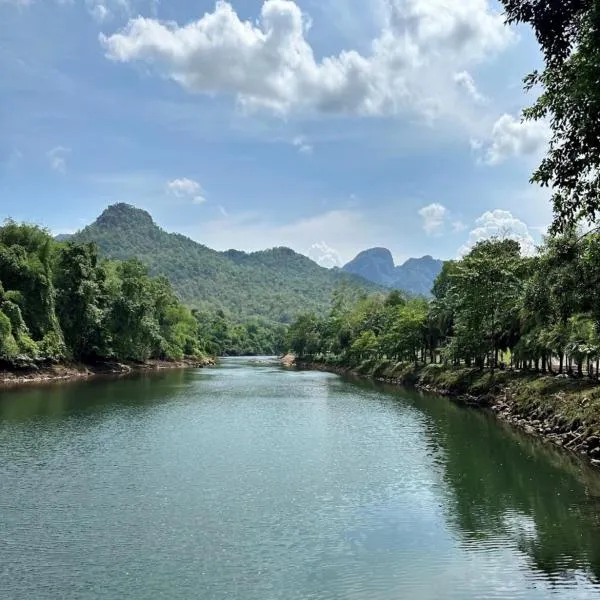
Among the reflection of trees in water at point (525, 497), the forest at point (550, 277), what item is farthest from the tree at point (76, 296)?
the reflection of trees in water at point (525, 497)

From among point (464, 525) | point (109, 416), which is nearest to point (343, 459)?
Result: point (464, 525)

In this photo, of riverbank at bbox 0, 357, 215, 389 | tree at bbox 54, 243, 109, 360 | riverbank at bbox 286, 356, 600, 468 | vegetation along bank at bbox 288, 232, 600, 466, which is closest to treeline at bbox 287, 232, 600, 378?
vegetation along bank at bbox 288, 232, 600, 466

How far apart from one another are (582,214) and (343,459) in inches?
746

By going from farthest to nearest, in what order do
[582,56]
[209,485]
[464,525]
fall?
[209,485] < [464,525] < [582,56]

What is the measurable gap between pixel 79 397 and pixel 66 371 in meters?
28.0

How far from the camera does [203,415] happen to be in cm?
4778

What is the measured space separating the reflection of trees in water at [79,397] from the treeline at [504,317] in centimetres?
3239

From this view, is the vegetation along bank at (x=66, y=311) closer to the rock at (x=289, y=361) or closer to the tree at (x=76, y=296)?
the tree at (x=76, y=296)

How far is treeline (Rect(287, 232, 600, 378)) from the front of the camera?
21.1 metres

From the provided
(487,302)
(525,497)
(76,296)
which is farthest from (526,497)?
(76,296)

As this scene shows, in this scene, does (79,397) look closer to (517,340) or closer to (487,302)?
(487,302)

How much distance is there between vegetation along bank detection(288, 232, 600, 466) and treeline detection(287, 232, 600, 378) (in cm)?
7

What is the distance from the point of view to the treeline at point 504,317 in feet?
69.3

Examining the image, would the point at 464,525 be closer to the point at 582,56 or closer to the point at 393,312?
the point at 582,56
